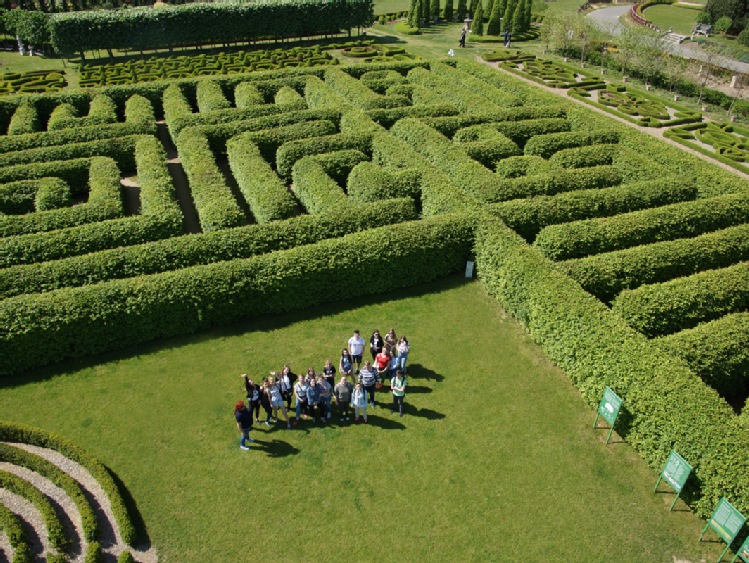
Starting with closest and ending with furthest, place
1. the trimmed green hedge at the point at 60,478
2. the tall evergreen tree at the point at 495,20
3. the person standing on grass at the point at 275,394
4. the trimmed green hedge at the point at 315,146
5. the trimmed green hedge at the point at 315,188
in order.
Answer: the trimmed green hedge at the point at 60,478
the person standing on grass at the point at 275,394
the trimmed green hedge at the point at 315,188
the trimmed green hedge at the point at 315,146
the tall evergreen tree at the point at 495,20

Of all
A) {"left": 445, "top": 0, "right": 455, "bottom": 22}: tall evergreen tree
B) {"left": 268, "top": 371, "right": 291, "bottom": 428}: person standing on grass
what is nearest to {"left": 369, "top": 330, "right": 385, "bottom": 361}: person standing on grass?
{"left": 268, "top": 371, "right": 291, "bottom": 428}: person standing on grass

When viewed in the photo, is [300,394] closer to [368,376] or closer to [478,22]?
[368,376]

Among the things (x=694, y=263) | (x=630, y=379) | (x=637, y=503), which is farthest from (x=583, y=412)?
(x=694, y=263)

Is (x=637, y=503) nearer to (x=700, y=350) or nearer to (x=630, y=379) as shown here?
(x=630, y=379)

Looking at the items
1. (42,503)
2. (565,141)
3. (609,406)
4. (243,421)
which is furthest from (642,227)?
(42,503)

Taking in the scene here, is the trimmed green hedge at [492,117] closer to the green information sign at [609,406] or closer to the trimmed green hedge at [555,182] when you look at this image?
the trimmed green hedge at [555,182]

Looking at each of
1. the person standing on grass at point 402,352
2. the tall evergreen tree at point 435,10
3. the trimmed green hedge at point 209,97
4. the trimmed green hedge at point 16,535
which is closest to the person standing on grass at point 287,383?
Answer: the person standing on grass at point 402,352

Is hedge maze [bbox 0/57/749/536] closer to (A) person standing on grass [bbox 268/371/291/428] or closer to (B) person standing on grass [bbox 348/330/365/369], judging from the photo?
(B) person standing on grass [bbox 348/330/365/369]
